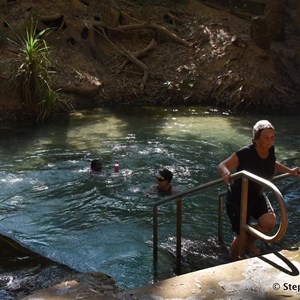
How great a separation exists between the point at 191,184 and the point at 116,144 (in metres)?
3.17

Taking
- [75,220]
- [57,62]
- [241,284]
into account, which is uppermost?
[57,62]

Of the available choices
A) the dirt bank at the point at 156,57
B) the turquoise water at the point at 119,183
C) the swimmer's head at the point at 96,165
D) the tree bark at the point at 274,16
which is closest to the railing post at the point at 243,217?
the turquoise water at the point at 119,183

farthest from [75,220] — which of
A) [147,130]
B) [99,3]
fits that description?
[99,3]

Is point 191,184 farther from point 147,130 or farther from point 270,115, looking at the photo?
point 270,115

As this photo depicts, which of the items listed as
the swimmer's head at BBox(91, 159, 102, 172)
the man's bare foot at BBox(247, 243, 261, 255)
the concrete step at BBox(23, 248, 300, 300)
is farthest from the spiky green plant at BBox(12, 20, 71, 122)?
the concrete step at BBox(23, 248, 300, 300)

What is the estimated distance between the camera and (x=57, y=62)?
17.1 meters

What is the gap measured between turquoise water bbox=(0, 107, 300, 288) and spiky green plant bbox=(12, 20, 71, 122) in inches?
26.1

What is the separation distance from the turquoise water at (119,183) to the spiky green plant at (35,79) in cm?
66

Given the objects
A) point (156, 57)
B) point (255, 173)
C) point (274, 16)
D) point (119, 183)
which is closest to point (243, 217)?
point (255, 173)

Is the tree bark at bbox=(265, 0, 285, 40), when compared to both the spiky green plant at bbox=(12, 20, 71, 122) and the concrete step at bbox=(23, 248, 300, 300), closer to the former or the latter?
the spiky green plant at bbox=(12, 20, 71, 122)

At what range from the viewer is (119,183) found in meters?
10.1

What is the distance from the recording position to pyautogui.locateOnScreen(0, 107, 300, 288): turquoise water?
23.2 feet

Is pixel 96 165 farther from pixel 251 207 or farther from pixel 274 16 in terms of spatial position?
pixel 274 16

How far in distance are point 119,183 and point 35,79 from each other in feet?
16.9
